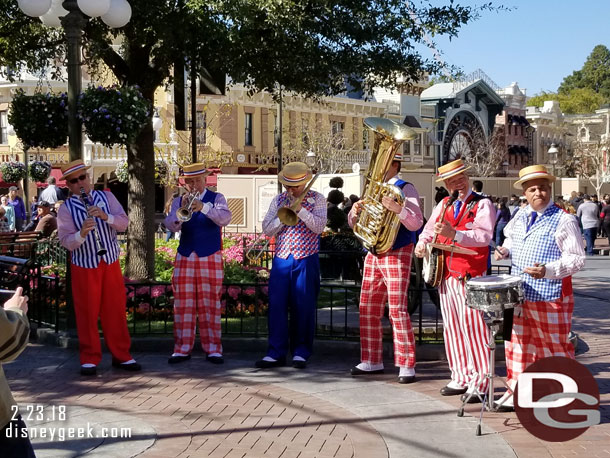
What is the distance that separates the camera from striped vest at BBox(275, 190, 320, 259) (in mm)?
7641

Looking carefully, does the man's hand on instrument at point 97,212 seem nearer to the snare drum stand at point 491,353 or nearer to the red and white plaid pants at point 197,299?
the red and white plaid pants at point 197,299

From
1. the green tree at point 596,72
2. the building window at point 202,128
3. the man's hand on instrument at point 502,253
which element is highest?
the green tree at point 596,72

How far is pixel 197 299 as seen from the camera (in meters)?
7.99

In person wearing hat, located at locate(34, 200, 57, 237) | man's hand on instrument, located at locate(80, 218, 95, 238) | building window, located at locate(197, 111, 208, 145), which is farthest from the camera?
building window, located at locate(197, 111, 208, 145)

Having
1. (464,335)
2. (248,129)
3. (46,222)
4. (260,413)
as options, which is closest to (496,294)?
(464,335)

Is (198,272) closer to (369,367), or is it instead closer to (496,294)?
(369,367)

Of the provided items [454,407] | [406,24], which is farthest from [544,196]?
[406,24]

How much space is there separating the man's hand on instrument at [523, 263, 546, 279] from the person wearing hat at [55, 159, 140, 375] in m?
3.46

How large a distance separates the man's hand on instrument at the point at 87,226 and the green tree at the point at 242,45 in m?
3.29

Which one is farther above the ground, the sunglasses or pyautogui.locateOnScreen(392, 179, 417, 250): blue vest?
the sunglasses

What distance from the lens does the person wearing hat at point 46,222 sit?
15.5m

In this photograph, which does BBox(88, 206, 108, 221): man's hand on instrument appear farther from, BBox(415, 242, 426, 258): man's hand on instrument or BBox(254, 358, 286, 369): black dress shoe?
BBox(415, 242, 426, 258): man's hand on instrument

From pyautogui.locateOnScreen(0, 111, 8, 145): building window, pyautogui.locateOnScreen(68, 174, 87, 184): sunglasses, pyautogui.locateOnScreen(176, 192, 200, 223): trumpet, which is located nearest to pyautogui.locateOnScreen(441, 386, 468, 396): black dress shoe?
pyautogui.locateOnScreen(176, 192, 200, 223): trumpet

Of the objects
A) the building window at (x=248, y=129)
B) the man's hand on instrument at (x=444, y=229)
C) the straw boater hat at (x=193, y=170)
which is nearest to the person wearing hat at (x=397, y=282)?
the man's hand on instrument at (x=444, y=229)
